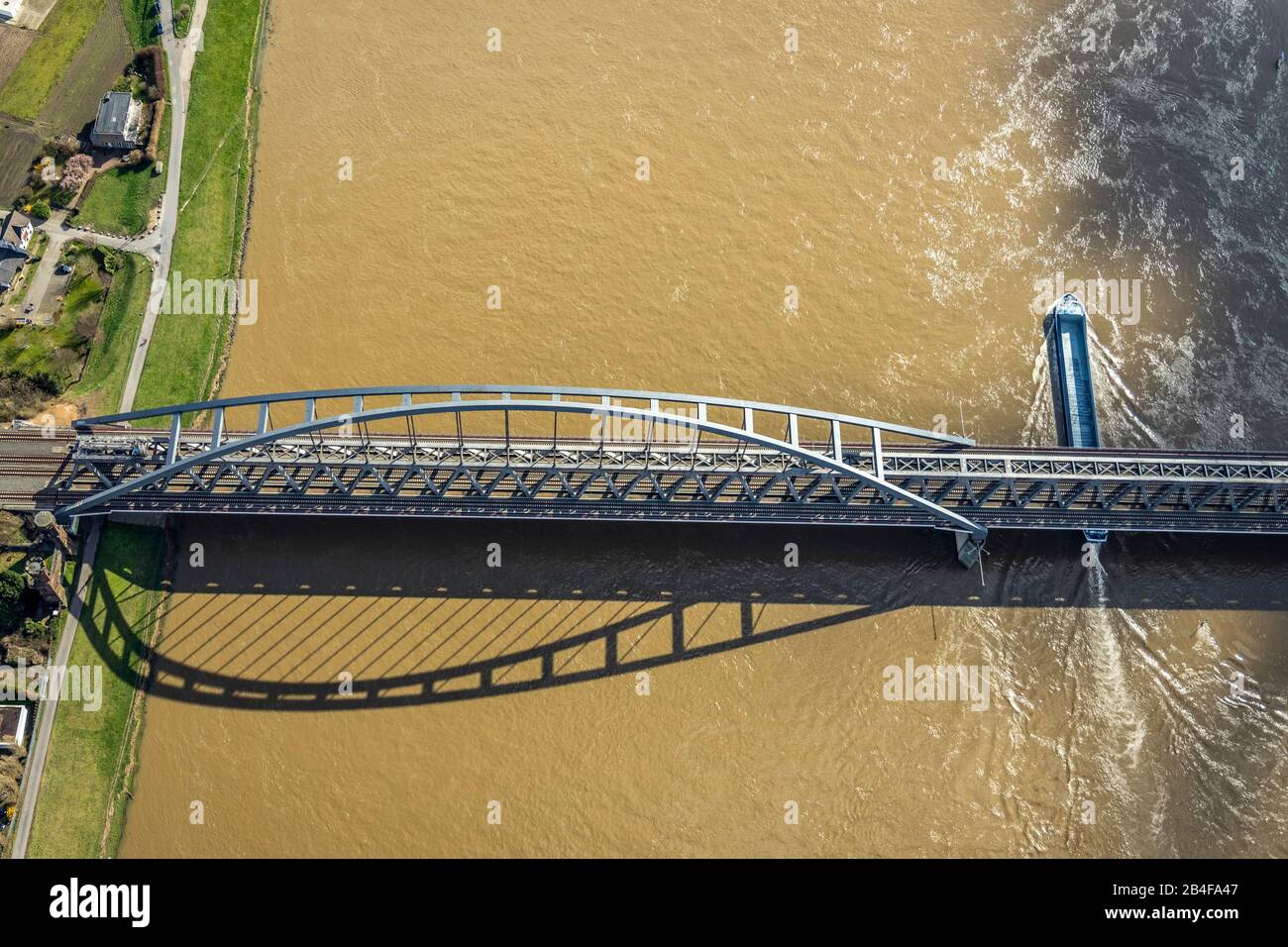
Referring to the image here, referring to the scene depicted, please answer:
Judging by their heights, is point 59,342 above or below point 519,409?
above

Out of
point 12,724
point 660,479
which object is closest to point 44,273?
point 12,724

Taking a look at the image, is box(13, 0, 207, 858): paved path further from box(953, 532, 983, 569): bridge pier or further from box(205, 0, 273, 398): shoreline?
box(953, 532, 983, 569): bridge pier

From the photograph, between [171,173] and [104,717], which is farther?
[171,173]

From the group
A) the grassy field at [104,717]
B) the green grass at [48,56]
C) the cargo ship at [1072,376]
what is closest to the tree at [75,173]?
the green grass at [48,56]

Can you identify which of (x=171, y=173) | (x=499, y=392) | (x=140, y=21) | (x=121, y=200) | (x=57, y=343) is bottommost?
(x=499, y=392)

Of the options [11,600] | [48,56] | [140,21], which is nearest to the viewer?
[11,600]

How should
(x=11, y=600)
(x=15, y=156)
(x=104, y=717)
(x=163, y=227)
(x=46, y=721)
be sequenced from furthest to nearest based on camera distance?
1. (x=15, y=156)
2. (x=163, y=227)
3. (x=11, y=600)
4. (x=46, y=721)
5. (x=104, y=717)

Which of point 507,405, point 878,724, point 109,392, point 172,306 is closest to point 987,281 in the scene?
point 878,724

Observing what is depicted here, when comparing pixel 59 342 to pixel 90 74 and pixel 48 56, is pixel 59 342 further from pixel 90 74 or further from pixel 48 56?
pixel 48 56
